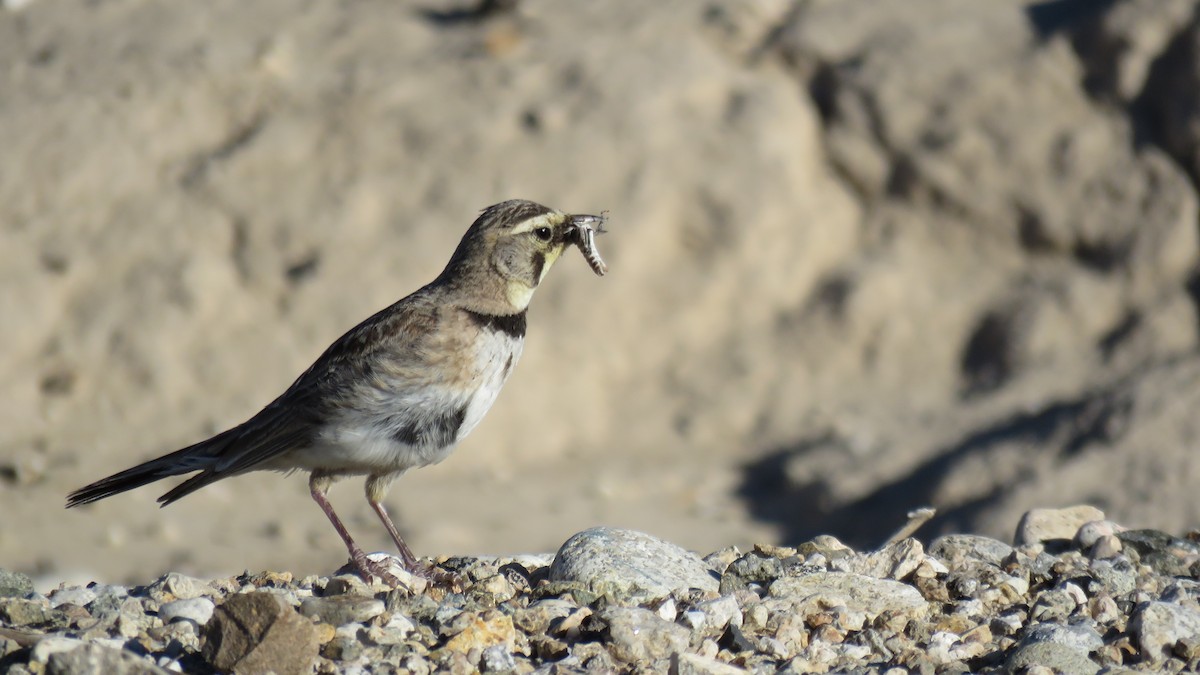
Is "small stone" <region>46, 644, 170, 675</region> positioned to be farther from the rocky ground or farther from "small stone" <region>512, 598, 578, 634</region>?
"small stone" <region>512, 598, 578, 634</region>

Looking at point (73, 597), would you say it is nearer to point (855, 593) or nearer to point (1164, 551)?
point (855, 593)

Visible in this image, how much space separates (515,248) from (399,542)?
1419 mm

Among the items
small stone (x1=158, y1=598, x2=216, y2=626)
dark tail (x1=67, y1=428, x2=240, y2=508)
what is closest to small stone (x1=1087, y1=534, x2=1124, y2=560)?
small stone (x1=158, y1=598, x2=216, y2=626)

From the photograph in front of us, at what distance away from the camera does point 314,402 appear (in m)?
6.29

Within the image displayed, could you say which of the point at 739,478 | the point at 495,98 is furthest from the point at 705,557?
the point at 495,98

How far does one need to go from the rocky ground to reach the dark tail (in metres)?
0.93

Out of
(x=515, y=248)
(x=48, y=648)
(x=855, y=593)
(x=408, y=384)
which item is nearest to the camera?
(x=48, y=648)

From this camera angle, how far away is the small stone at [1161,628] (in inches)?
177

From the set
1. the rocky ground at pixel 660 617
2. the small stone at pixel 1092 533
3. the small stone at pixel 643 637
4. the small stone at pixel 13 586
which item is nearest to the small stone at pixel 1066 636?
the rocky ground at pixel 660 617

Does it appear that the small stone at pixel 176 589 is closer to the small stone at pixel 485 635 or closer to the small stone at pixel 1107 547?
the small stone at pixel 485 635

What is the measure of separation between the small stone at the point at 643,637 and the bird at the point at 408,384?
4.47 ft

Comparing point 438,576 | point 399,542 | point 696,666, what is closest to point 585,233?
point 399,542

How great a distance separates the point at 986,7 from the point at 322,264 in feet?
25.7

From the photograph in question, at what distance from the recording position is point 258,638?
13.9ft
